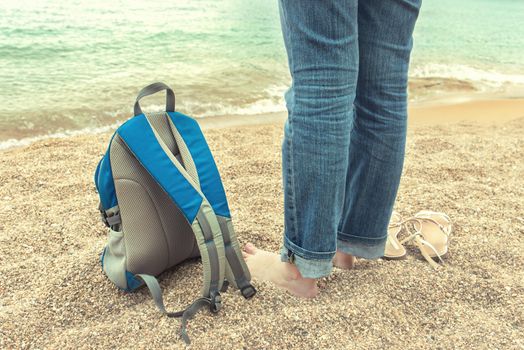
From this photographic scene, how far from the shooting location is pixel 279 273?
1479 millimetres

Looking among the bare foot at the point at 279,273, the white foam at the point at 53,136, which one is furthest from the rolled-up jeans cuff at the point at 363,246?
the white foam at the point at 53,136

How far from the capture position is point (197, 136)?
1.52 m

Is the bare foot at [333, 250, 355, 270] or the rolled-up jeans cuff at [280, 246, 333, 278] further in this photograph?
the bare foot at [333, 250, 355, 270]

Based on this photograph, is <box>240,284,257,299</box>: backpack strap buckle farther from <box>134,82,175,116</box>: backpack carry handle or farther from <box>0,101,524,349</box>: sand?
<box>134,82,175,116</box>: backpack carry handle

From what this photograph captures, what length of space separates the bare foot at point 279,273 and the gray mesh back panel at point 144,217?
0.24 m

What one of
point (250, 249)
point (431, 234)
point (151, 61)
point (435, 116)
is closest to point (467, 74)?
point (435, 116)

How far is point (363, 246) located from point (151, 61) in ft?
19.0

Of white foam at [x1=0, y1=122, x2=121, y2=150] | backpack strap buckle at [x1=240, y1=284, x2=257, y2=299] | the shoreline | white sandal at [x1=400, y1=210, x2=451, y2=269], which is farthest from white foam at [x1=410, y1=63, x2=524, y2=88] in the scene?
backpack strap buckle at [x1=240, y1=284, x2=257, y2=299]

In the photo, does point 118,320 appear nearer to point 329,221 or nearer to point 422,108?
point 329,221

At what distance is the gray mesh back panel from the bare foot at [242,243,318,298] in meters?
Answer: 0.24

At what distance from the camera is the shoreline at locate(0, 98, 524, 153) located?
4.15 m

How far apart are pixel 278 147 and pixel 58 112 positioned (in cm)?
237

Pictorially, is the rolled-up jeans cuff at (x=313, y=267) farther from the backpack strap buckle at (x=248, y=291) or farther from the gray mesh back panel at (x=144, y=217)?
the gray mesh back panel at (x=144, y=217)

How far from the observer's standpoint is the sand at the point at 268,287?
130 cm
